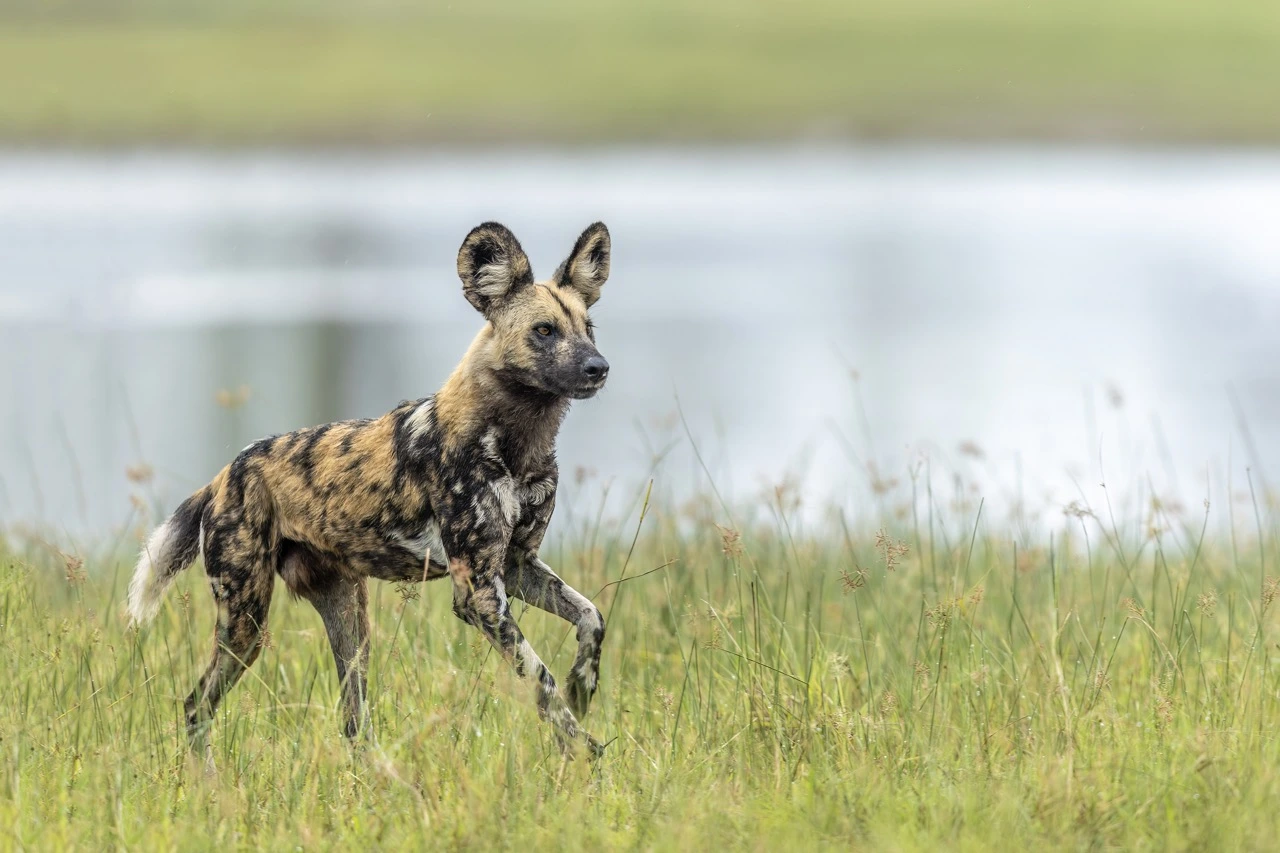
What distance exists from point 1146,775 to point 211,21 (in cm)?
6906

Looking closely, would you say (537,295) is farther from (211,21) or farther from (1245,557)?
(211,21)

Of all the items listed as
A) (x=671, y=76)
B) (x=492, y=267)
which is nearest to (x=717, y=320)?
(x=492, y=267)

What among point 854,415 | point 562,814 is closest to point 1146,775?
point 562,814

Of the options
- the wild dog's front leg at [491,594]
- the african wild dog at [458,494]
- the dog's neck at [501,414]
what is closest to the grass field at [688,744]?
the wild dog's front leg at [491,594]

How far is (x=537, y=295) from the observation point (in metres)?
4.87

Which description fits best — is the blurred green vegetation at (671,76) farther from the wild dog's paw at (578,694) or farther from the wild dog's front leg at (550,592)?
the wild dog's paw at (578,694)

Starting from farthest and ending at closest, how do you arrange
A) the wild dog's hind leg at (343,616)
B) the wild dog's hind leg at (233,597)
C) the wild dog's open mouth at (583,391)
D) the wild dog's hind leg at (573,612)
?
the wild dog's hind leg at (343,616) < the wild dog's hind leg at (233,597) < the wild dog's open mouth at (583,391) < the wild dog's hind leg at (573,612)

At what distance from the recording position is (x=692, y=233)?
113 feet

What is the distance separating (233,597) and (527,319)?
4.16 feet

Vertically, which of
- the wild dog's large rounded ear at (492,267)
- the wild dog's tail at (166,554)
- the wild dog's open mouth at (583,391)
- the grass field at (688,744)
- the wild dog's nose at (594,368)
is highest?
the wild dog's large rounded ear at (492,267)

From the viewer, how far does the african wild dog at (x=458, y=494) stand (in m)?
4.61

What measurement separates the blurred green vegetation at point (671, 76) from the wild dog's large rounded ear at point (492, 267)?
4786 centimetres

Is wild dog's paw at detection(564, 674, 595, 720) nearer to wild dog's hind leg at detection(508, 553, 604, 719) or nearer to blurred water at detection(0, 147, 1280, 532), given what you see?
wild dog's hind leg at detection(508, 553, 604, 719)

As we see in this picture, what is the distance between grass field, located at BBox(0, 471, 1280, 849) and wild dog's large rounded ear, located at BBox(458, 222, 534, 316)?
3.45ft
